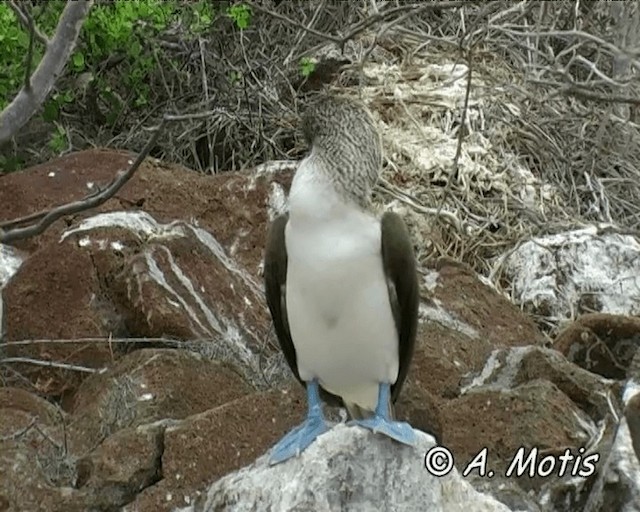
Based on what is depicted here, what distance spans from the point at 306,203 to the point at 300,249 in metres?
0.13

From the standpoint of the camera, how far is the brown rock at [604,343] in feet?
13.8

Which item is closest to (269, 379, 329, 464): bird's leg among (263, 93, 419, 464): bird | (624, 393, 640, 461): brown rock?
(263, 93, 419, 464): bird

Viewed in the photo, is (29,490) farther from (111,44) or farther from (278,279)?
(111,44)

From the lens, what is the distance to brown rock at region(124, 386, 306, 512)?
3.11 metres

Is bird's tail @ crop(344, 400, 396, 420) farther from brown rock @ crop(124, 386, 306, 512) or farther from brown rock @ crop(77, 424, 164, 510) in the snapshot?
brown rock @ crop(77, 424, 164, 510)

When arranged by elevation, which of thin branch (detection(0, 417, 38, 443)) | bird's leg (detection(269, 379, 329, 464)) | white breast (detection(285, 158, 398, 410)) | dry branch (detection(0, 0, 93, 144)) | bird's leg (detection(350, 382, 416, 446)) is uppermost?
dry branch (detection(0, 0, 93, 144))

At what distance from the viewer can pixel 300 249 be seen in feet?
9.62

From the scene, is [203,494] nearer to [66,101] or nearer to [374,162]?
[374,162]

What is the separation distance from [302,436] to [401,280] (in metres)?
0.44

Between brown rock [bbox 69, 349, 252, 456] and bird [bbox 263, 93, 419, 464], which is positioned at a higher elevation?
bird [bbox 263, 93, 419, 464]

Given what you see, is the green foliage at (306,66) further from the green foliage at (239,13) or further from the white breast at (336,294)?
the white breast at (336,294)

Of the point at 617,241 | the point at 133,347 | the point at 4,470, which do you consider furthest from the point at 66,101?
the point at 4,470

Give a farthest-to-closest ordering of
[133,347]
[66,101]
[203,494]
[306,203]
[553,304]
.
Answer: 1. [66,101]
2. [553,304]
3. [133,347]
4. [203,494]
5. [306,203]

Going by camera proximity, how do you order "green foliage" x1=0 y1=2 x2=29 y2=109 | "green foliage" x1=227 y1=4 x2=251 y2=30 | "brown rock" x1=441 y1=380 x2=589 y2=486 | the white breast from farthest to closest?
1. "green foliage" x1=227 y1=4 x2=251 y2=30
2. "green foliage" x1=0 y1=2 x2=29 y2=109
3. "brown rock" x1=441 y1=380 x2=589 y2=486
4. the white breast
